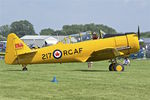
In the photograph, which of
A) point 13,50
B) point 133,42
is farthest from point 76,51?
point 13,50

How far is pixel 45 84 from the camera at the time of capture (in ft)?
38.6

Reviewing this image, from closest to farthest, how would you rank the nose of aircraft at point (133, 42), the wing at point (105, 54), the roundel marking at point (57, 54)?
the roundel marking at point (57, 54), the wing at point (105, 54), the nose of aircraft at point (133, 42)

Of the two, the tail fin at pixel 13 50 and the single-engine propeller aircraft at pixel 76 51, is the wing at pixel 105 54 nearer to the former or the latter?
the single-engine propeller aircraft at pixel 76 51

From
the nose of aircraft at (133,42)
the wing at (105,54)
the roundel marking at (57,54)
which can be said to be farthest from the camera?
the nose of aircraft at (133,42)

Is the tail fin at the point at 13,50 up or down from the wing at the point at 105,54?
up

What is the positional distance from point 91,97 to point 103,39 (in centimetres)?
983

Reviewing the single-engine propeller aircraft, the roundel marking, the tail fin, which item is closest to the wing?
the single-engine propeller aircraft

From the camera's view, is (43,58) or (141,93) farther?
(43,58)

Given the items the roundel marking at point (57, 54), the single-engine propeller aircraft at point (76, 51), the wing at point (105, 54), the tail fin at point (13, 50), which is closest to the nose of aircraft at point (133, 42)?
the single-engine propeller aircraft at point (76, 51)

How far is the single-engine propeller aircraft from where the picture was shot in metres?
18.1

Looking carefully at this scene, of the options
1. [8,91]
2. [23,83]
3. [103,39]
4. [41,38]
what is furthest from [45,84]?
[41,38]

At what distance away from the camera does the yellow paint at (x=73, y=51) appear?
18.1 meters

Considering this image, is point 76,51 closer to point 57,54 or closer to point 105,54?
point 57,54

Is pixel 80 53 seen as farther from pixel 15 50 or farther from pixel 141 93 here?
pixel 141 93
